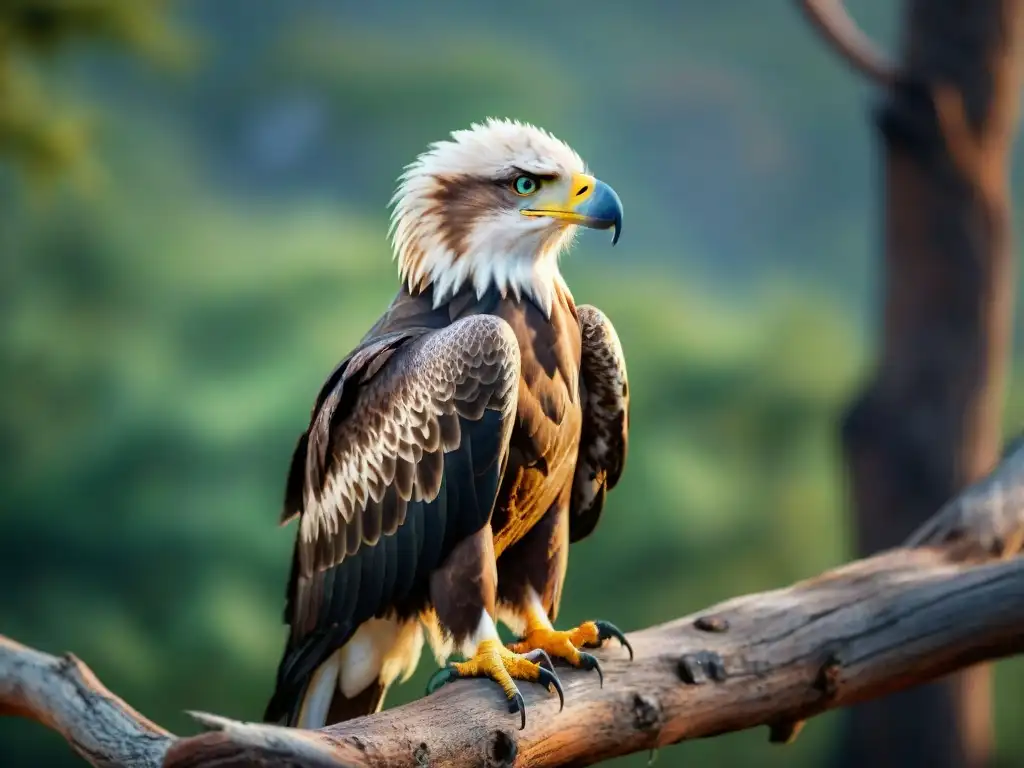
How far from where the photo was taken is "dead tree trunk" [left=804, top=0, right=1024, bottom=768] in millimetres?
4215

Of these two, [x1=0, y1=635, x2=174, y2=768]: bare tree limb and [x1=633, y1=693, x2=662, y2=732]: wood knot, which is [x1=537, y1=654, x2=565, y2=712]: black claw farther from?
[x1=0, y1=635, x2=174, y2=768]: bare tree limb

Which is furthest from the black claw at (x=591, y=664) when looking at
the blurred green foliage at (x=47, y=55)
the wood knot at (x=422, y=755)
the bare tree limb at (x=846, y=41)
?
the blurred green foliage at (x=47, y=55)

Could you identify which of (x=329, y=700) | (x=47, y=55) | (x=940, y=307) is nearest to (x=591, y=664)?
(x=329, y=700)

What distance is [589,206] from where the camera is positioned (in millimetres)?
2105

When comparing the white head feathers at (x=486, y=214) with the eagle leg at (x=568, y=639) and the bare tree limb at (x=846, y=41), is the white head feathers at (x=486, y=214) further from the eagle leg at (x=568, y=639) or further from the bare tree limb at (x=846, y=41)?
the bare tree limb at (x=846, y=41)

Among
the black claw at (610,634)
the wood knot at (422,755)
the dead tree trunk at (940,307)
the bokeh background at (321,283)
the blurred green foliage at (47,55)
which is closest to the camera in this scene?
the wood knot at (422,755)

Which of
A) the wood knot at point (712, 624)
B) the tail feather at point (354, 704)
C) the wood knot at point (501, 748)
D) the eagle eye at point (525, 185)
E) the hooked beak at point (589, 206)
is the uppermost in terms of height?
the eagle eye at point (525, 185)

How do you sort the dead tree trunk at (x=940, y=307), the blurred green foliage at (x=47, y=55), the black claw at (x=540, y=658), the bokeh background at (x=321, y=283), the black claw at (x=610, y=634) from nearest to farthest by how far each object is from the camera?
the black claw at (x=540, y=658)
the black claw at (x=610, y=634)
the dead tree trunk at (x=940, y=307)
the bokeh background at (x=321, y=283)
the blurred green foliage at (x=47, y=55)

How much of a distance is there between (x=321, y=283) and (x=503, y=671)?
3.15 m

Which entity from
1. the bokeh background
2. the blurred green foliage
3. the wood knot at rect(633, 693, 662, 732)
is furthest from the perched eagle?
the blurred green foliage

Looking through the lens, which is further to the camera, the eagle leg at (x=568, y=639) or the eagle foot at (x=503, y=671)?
the eagle leg at (x=568, y=639)

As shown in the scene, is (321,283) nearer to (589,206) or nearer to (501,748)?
(589,206)

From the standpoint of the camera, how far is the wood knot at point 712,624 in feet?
7.72

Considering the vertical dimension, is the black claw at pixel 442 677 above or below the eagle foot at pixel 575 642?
below
